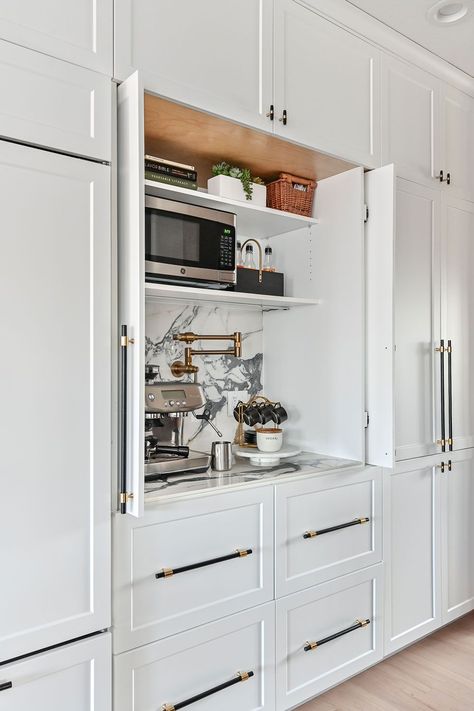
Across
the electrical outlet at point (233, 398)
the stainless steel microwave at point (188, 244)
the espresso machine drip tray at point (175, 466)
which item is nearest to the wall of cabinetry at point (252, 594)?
the espresso machine drip tray at point (175, 466)

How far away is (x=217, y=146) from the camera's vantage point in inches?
80.8

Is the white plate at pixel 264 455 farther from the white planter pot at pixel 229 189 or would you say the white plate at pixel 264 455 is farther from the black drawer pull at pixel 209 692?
the white planter pot at pixel 229 189

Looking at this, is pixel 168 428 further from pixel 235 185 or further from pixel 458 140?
pixel 458 140

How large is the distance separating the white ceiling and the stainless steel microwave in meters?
1.03

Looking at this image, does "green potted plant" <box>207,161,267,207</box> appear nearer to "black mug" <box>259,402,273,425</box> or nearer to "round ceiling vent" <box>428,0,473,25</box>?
"black mug" <box>259,402,273,425</box>

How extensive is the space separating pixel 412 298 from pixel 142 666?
1.77 m

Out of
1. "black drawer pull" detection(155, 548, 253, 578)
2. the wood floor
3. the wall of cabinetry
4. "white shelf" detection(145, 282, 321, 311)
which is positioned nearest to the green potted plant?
"white shelf" detection(145, 282, 321, 311)

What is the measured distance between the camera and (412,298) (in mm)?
2479

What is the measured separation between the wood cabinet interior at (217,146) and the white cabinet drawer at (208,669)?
1.60 meters

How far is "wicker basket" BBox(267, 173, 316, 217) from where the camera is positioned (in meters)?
2.31

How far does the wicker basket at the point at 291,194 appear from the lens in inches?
91.0
